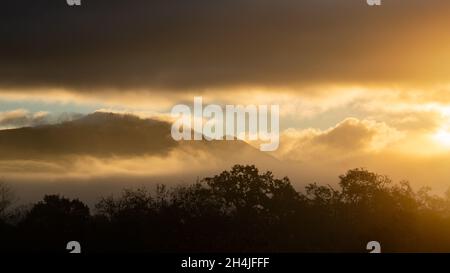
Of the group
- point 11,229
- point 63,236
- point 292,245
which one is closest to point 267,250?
point 292,245

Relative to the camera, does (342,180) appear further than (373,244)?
Yes

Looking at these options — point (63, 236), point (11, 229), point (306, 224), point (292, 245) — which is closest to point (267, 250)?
point (292, 245)

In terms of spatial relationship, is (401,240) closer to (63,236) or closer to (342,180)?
(342,180)

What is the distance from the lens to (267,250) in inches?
1594

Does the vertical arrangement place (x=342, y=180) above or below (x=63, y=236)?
above

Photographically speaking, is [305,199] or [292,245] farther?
[305,199]

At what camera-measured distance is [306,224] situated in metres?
45.2
